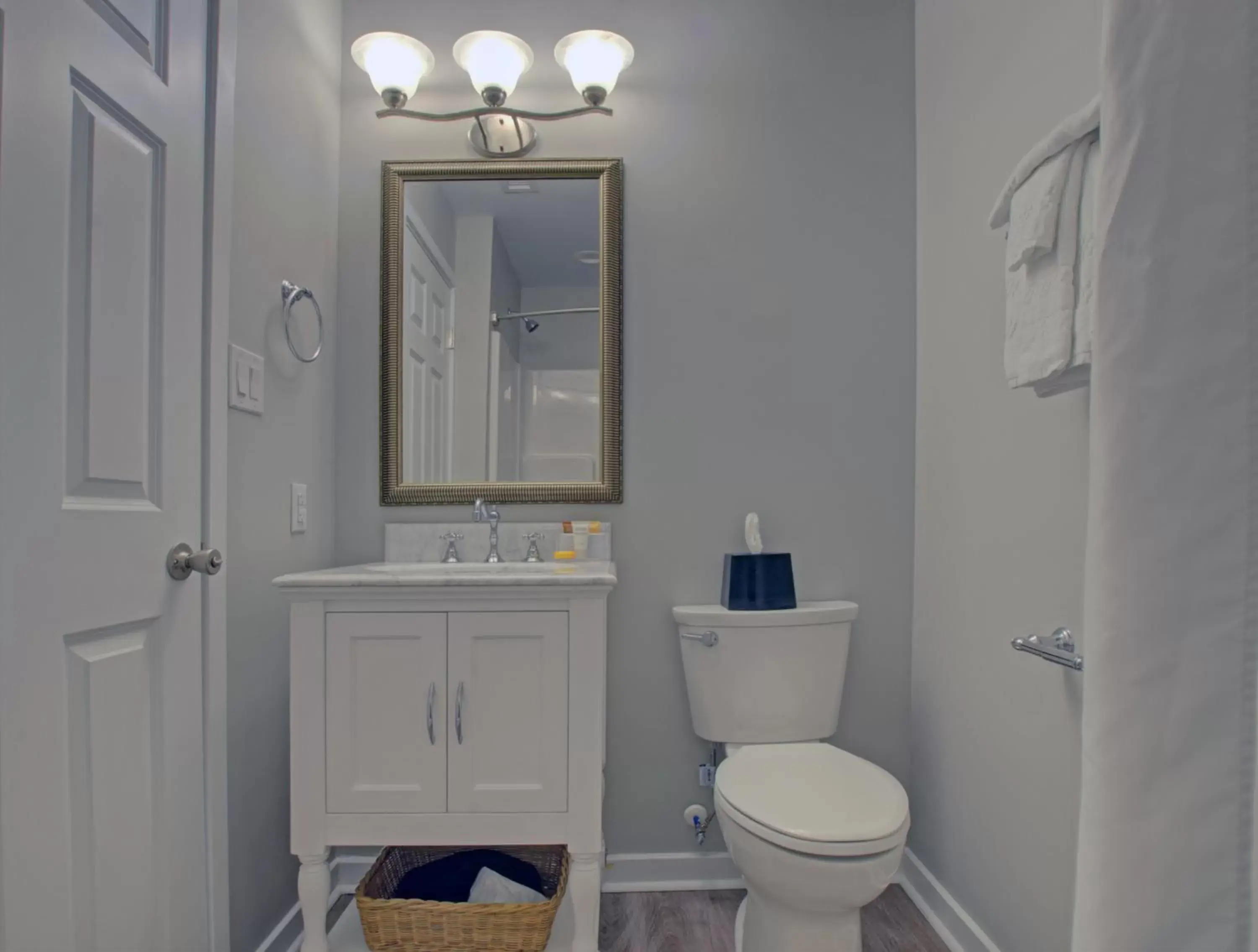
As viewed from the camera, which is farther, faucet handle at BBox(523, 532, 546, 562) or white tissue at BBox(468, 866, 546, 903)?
faucet handle at BBox(523, 532, 546, 562)

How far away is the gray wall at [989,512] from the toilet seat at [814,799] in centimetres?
27

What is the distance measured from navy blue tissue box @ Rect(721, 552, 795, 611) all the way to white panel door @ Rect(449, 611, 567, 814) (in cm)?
52

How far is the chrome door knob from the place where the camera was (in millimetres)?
1136

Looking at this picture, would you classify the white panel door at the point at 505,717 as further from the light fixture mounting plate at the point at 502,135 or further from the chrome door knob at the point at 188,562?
the light fixture mounting plate at the point at 502,135

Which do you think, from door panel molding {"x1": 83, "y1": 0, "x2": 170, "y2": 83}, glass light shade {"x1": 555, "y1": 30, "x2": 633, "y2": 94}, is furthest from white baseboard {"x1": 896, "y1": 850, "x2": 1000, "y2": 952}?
door panel molding {"x1": 83, "y1": 0, "x2": 170, "y2": 83}

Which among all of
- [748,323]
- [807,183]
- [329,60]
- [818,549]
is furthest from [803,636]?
[329,60]

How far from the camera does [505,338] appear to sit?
6.14 ft

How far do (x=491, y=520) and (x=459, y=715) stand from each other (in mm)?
586

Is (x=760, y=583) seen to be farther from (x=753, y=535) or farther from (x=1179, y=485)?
(x=1179, y=485)

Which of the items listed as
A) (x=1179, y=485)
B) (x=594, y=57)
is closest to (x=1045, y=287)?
(x=1179, y=485)

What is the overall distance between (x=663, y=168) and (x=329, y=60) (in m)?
0.89

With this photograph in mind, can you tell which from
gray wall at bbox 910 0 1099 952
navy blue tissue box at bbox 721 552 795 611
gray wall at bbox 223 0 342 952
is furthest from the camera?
navy blue tissue box at bbox 721 552 795 611

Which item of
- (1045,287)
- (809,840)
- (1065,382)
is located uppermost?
(1045,287)

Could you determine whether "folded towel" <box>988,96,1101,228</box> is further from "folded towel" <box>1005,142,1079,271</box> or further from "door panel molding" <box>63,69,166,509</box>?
"door panel molding" <box>63,69,166,509</box>
